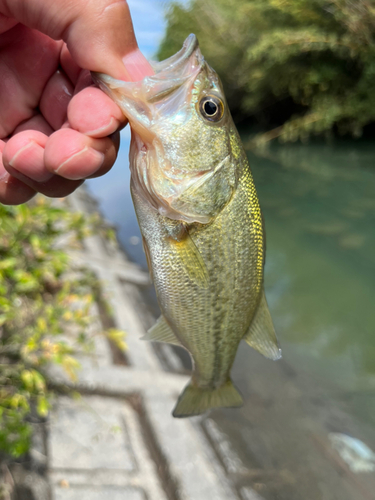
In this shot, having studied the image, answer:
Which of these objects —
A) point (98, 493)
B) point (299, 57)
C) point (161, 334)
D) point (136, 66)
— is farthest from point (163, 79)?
point (299, 57)

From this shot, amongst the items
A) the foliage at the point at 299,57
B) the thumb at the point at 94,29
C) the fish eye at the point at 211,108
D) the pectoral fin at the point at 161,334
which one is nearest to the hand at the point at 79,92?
the thumb at the point at 94,29

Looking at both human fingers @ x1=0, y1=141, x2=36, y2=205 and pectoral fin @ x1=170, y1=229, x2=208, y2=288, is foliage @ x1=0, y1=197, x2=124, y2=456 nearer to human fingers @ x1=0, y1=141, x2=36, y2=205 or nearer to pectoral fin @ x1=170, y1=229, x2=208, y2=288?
human fingers @ x1=0, y1=141, x2=36, y2=205

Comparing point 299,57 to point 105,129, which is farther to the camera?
point 299,57

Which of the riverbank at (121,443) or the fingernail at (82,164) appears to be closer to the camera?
the fingernail at (82,164)

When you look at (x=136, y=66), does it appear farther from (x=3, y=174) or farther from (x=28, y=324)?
(x=28, y=324)

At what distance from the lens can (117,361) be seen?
3.53 metres

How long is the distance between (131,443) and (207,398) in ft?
→ 4.83

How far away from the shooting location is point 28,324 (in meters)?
3.07

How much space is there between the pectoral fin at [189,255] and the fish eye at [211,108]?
426 mm

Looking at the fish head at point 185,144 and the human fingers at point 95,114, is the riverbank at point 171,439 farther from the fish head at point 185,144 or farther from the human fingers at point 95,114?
the human fingers at point 95,114

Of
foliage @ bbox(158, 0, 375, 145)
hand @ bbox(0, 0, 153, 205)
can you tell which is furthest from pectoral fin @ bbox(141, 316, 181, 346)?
foliage @ bbox(158, 0, 375, 145)

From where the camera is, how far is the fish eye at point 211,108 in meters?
1.39

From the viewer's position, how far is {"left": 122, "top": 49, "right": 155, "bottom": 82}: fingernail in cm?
131

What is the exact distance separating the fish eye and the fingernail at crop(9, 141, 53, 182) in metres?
0.61
